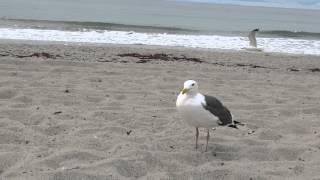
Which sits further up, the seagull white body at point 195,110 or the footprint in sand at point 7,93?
the seagull white body at point 195,110

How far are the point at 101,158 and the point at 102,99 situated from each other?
2.80 m

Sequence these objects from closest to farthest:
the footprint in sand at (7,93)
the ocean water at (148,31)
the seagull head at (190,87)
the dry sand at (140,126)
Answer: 1. the dry sand at (140,126)
2. the seagull head at (190,87)
3. the footprint in sand at (7,93)
4. the ocean water at (148,31)

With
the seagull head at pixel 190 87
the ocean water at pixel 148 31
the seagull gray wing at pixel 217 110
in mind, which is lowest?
the ocean water at pixel 148 31

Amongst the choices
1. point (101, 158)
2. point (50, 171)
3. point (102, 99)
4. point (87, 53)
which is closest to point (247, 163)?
point (101, 158)

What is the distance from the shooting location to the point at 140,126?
655 centimetres

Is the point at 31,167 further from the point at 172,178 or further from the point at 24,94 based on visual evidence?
the point at 24,94

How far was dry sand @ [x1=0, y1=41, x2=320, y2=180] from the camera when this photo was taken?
4.95m

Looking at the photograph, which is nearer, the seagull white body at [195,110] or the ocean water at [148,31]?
the seagull white body at [195,110]

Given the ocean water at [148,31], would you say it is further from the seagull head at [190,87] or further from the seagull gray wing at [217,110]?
the seagull head at [190,87]

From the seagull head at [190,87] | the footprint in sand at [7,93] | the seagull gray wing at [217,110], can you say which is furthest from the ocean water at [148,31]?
the seagull head at [190,87]

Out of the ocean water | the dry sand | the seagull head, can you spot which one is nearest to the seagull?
the seagull head

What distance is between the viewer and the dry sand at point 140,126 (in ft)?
16.2

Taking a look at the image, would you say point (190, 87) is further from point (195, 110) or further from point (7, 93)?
point (7, 93)

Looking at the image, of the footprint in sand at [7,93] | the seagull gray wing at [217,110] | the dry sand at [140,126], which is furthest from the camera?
the footprint in sand at [7,93]
